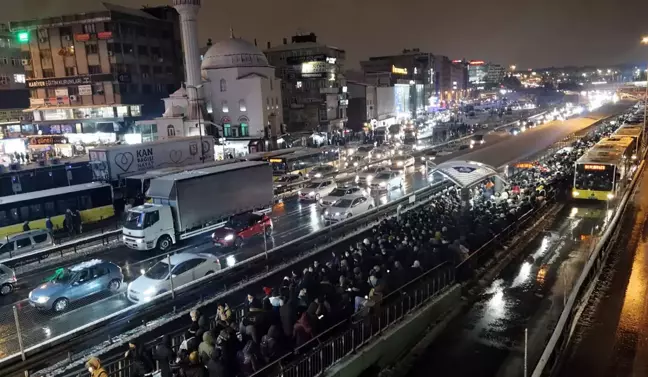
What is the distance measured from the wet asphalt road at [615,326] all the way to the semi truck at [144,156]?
26889 mm

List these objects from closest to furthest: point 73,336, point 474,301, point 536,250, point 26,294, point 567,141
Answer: point 73,336 < point 474,301 < point 26,294 < point 536,250 < point 567,141

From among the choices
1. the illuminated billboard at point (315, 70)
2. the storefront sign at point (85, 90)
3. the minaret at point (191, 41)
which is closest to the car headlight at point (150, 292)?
the minaret at point (191, 41)

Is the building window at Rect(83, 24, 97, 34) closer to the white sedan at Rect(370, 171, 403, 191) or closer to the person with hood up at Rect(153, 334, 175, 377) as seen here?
the white sedan at Rect(370, 171, 403, 191)

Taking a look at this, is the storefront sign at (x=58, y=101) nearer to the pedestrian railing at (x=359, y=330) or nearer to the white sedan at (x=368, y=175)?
the white sedan at (x=368, y=175)

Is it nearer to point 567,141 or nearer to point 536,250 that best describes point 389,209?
point 536,250

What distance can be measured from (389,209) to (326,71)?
51.0 m

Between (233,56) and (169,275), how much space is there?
1975 inches

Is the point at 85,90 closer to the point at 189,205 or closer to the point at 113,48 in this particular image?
the point at 113,48

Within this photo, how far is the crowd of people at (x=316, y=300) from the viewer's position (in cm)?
886

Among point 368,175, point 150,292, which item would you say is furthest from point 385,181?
point 150,292

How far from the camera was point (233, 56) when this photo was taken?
6012cm

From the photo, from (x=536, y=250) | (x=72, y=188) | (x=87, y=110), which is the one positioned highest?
(x=87, y=110)

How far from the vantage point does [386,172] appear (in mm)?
31859

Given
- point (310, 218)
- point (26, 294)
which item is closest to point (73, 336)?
point (26, 294)
